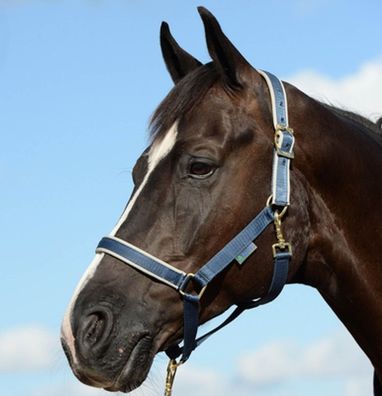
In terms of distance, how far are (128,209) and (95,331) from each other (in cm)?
94

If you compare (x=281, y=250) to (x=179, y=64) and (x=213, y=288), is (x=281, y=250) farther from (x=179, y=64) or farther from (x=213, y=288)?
(x=179, y=64)

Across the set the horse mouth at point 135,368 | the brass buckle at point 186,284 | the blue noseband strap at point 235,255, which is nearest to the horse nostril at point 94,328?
the horse mouth at point 135,368

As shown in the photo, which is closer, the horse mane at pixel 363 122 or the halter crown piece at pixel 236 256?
the halter crown piece at pixel 236 256

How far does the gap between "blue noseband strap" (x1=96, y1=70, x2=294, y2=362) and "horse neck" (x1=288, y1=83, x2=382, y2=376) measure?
0.58ft

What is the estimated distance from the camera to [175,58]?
8.66 m

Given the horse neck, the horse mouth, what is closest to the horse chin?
the horse mouth

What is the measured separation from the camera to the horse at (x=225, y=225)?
23.5ft

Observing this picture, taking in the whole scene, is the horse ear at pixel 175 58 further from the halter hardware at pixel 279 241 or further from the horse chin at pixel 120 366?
the horse chin at pixel 120 366

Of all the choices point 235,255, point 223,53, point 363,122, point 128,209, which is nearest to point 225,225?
point 235,255

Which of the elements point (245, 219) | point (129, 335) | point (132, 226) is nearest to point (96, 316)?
point (129, 335)

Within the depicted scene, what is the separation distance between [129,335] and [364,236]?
204cm

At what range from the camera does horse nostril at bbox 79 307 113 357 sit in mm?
6996

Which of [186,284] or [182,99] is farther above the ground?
[182,99]

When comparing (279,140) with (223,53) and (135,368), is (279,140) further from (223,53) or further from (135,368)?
(135,368)
